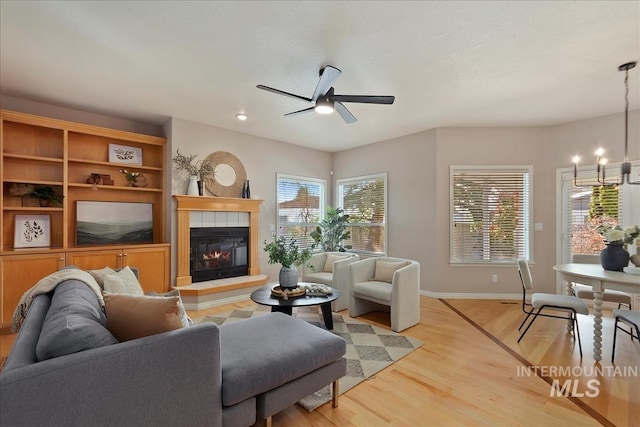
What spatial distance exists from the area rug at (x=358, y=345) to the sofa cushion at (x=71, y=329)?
1.39 metres

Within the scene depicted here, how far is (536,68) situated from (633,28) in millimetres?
653

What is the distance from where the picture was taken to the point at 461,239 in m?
4.69

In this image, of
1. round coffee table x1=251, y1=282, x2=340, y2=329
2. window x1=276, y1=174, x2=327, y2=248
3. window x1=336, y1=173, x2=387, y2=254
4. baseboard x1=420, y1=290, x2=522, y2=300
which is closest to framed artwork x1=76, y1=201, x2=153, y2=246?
window x1=276, y1=174, x2=327, y2=248

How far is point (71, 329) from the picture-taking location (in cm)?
122

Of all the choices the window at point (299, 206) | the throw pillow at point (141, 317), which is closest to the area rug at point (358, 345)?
the throw pillow at point (141, 317)

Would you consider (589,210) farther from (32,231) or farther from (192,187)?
(32,231)

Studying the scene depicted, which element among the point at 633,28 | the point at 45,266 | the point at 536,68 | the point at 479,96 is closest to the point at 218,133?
the point at 45,266

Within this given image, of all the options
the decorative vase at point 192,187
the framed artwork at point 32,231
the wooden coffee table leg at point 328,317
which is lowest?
the wooden coffee table leg at point 328,317

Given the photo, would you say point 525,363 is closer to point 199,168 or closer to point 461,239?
point 461,239

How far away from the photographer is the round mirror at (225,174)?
15.3 feet

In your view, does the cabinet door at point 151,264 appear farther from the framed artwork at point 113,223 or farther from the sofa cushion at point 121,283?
the sofa cushion at point 121,283

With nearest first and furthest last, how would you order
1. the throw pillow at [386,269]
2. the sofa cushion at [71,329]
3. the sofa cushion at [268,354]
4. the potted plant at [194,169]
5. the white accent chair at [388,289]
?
1. the sofa cushion at [71,329]
2. the sofa cushion at [268,354]
3. the white accent chair at [388,289]
4. the throw pillow at [386,269]
5. the potted plant at [194,169]

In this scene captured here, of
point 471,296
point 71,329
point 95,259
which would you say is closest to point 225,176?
point 95,259

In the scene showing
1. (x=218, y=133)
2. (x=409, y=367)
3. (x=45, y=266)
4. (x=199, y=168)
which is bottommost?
(x=409, y=367)
